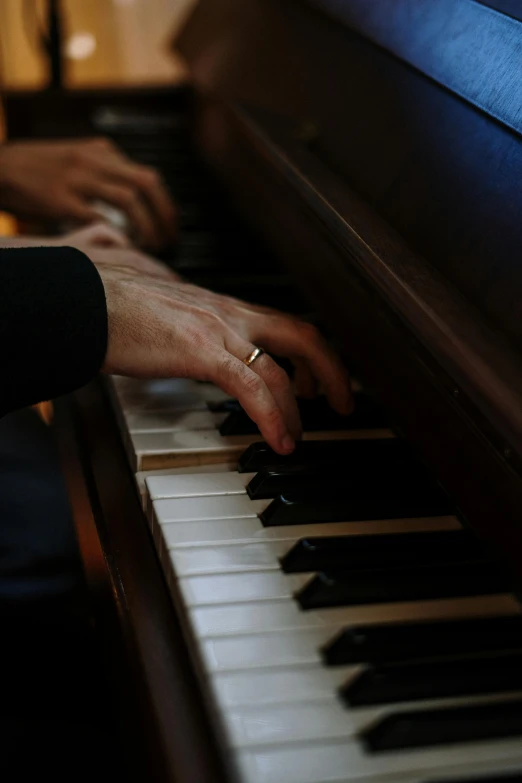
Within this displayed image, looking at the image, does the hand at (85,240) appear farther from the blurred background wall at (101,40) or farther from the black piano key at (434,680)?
the blurred background wall at (101,40)

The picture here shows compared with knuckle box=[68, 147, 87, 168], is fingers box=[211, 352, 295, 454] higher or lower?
higher

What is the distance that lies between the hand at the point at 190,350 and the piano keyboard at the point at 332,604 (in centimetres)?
5

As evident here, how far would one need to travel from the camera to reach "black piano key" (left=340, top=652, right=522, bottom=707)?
26.4 inches

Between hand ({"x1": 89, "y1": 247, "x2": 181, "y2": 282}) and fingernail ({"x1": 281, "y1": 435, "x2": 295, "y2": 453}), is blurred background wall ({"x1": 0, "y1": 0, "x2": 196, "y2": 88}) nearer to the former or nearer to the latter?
hand ({"x1": 89, "y1": 247, "x2": 181, "y2": 282})

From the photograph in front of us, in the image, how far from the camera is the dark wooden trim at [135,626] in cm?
69

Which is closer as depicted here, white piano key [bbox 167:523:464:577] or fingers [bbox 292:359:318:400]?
white piano key [bbox 167:523:464:577]

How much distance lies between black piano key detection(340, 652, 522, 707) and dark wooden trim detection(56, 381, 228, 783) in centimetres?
12

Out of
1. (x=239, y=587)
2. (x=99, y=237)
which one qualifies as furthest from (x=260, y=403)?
(x=99, y=237)

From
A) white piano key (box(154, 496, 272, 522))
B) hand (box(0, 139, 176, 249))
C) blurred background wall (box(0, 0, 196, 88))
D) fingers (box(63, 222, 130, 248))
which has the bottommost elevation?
blurred background wall (box(0, 0, 196, 88))

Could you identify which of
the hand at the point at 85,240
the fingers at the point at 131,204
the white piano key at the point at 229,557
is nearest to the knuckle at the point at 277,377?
the white piano key at the point at 229,557

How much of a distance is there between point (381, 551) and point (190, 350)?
12.1 inches

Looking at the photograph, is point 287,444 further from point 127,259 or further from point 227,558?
point 127,259

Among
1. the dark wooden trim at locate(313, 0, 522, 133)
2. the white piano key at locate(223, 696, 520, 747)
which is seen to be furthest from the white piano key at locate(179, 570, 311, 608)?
the dark wooden trim at locate(313, 0, 522, 133)

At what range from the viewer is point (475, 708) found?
68cm
